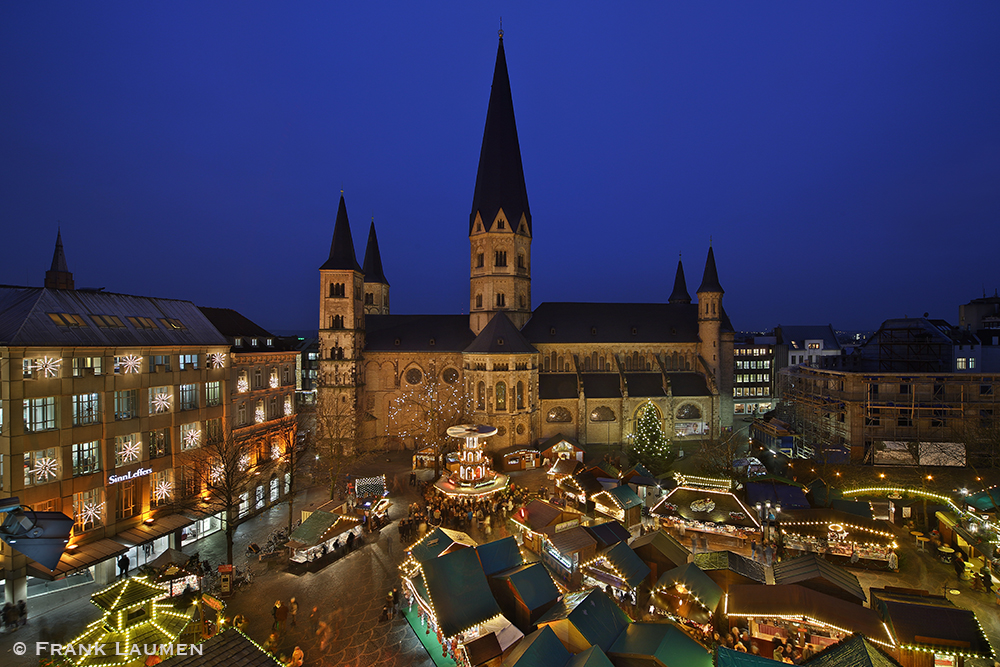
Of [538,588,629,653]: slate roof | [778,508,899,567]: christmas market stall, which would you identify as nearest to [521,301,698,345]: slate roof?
[778,508,899,567]: christmas market stall

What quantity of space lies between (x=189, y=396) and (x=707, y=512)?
97.5ft

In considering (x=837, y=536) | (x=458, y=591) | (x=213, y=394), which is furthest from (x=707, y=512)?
(x=213, y=394)

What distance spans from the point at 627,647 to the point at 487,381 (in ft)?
92.4

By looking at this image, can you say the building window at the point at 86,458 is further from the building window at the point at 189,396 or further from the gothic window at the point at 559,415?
the gothic window at the point at 559,415

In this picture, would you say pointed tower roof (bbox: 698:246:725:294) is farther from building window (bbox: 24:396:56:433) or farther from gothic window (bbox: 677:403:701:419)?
building window (bbox: 24:396:56:433)

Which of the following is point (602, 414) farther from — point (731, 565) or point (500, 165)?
point (731, 565)

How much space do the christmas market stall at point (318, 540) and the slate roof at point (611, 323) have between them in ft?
88.6

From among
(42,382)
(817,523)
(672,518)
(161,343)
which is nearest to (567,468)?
(672,518)

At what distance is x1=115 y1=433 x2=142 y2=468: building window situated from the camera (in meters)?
20.5

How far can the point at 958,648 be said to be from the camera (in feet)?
41.4

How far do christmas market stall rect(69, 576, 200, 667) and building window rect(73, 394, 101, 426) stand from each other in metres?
8.29

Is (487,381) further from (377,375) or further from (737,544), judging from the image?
(737,544)

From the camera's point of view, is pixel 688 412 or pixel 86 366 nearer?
pixel 86 366

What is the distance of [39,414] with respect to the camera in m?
17.7
